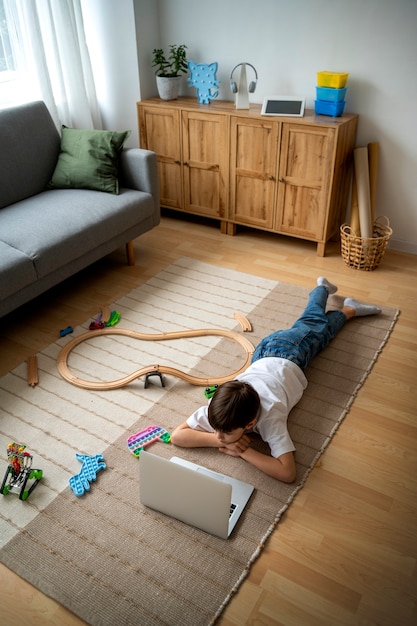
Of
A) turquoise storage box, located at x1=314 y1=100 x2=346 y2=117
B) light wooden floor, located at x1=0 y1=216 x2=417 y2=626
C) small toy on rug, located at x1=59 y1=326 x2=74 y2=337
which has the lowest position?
light wooden floor, located at x1=0 y1=216 x2=417 y2=626

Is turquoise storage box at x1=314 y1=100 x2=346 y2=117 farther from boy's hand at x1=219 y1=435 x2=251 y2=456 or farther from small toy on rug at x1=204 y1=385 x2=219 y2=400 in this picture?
boy's hand at x1=219 y1=435 x2=251 y2=456

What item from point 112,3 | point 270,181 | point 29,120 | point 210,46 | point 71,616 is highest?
point 112,3

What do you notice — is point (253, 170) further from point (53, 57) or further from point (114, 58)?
point (53, 57)

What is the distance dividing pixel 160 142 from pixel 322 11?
4.17 feet

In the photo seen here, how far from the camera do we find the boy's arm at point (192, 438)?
1.84 metres

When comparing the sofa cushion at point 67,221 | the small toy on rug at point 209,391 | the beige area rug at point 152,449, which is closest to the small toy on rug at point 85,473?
the beige area rug at point 152,449

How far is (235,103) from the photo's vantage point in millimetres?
3330

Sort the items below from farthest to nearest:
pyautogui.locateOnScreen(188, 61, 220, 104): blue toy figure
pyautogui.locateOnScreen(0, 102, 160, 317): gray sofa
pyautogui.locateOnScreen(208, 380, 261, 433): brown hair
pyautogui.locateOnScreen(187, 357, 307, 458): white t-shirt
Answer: pyautogui.locateOnScreen(188, 61, 220, 104): blue toy figure
pyautogui.locateOnScreen(0, 102, 160, 317): gray sofa
pyautogui.locateOnScreen(187, 357, 307, 458): white t-shirt
pyautogui.locateOnScreen(208, 380, 261, 433): brown hair

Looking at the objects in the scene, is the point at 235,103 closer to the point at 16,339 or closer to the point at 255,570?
the point at 16,339

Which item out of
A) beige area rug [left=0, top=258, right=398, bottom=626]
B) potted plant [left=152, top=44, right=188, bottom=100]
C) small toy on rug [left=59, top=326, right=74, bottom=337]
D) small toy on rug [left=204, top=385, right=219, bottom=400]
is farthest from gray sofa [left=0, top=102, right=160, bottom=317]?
small toy on rug [left=204, top=385, right=219, bottom=400]

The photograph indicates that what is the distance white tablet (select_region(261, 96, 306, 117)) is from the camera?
3.04m

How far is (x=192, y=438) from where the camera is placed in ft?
6.07

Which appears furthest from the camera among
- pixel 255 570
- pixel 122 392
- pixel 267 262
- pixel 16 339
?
pixel 267 262

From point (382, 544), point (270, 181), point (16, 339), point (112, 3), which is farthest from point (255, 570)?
point (112, 3)
